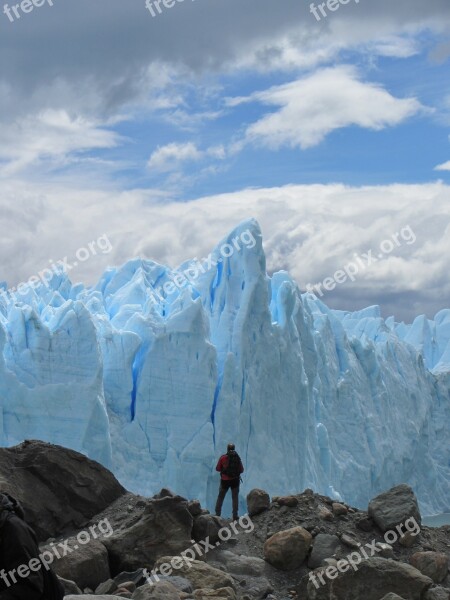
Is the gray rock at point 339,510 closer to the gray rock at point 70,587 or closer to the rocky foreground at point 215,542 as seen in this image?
the rocky foreground at point 215,542

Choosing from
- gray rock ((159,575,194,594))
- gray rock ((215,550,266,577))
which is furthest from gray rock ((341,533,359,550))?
gray rock ((159,575,194,594))

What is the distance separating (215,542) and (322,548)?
3.16ft

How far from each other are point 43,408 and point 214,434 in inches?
160

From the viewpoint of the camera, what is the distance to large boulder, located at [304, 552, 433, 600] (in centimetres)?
589

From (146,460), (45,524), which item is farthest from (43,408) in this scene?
(45,524)

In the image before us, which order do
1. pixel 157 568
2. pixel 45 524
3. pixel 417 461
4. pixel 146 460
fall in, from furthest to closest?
pixel 417 461 < pixel 146 460 < pixel 45 524 < pixel 157 568

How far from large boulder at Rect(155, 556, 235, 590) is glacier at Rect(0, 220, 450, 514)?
1030 centimetres

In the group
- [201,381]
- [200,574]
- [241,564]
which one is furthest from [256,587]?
[201,381]

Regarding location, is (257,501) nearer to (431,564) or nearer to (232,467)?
(232,467)

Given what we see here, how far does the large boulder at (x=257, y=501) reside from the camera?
7.41m

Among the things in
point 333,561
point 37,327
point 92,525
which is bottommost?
point 333,561

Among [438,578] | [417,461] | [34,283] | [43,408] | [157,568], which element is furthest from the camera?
[417,461]

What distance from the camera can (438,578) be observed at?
6.71 metres

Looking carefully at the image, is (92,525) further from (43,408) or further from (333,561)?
(43,408)
